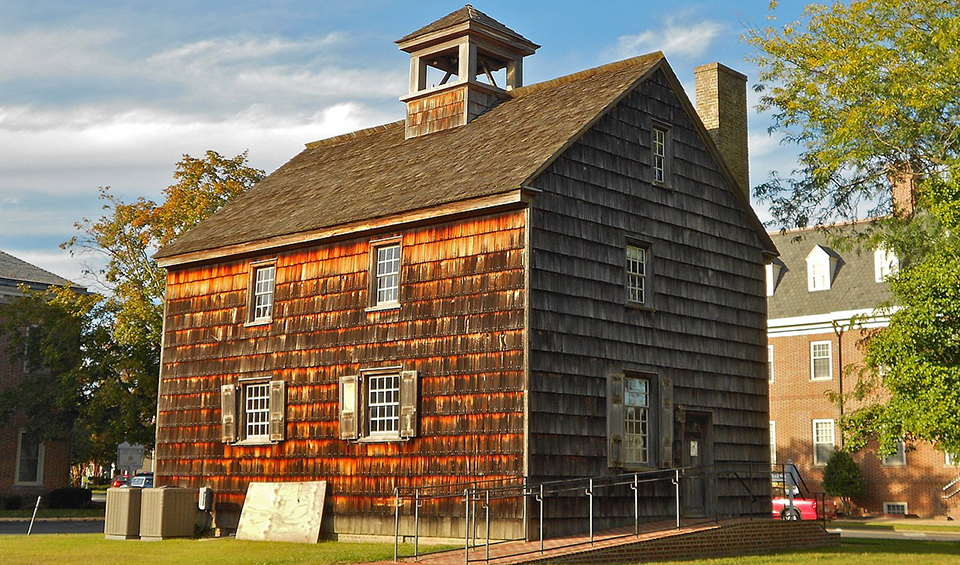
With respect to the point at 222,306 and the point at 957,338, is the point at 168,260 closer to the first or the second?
the point at 222,306

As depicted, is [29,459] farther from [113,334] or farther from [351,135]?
[351,135]

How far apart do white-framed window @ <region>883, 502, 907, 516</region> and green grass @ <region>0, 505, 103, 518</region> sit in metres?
27.5

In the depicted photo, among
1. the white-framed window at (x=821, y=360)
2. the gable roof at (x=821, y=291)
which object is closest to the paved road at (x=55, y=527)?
the gable roof at (x=821, y=291)

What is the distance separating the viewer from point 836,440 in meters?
41.6

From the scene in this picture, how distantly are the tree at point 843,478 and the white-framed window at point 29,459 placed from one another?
94.8 feet

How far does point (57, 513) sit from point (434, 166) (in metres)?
22.7

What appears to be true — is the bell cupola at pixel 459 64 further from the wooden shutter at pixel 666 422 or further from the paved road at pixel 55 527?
the paved road at pixel 55 527

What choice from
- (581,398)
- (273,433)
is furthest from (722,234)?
(273,433)

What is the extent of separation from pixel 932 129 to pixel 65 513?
97.8ft

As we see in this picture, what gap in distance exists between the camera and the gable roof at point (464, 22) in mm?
25500

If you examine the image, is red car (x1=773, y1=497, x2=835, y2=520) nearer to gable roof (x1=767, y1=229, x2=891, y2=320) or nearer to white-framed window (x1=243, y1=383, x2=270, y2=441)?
gable roof (x1=767, y1=229, x2=891, y2=320)

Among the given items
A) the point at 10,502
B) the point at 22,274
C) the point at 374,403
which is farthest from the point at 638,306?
the point at 22,274

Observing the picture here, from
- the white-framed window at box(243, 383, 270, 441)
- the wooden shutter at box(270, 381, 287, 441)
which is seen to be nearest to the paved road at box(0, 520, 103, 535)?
the white-framed window at box(243, 383, 270, 441)

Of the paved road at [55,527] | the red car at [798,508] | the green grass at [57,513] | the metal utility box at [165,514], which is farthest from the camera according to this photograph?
the green grass at [57,513]
